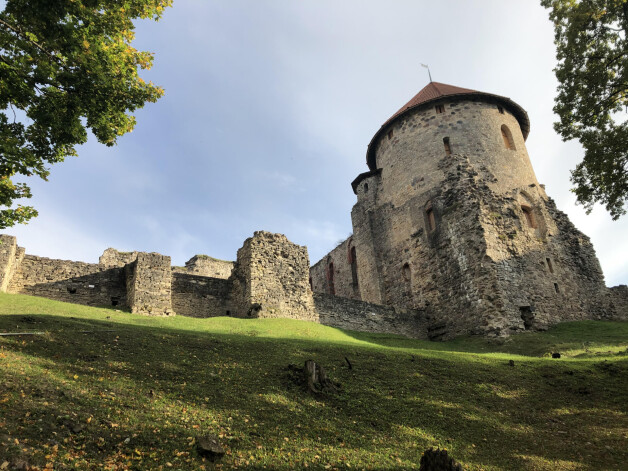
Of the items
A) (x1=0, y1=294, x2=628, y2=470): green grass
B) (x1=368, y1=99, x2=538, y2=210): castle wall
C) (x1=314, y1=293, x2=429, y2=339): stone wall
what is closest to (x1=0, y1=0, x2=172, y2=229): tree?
(x1=0, y1=294, x2=628, y2=470): green grass

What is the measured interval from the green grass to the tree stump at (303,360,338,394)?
29 cm

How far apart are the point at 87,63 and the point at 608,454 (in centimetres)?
1203

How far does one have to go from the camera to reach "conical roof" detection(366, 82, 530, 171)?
998 inches

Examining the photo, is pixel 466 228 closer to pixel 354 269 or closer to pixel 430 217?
pixel 430 217

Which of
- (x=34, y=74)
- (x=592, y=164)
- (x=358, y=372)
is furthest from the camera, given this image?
(x=592, y=164)

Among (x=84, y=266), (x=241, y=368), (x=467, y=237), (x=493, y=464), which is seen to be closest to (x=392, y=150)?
(x=467, y=237)

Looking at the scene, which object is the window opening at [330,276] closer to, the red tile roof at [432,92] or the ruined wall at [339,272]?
the ruined wall at [339,272]

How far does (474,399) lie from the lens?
376 inches

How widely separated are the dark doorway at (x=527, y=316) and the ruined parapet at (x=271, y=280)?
31.3ft

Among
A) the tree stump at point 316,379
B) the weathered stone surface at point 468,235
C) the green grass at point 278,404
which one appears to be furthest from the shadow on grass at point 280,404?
the weathered stone surface at point 468,235

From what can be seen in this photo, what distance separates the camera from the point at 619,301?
23109 millimetres

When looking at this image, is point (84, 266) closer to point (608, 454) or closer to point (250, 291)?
point (250, 291)

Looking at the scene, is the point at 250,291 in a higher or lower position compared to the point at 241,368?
higher

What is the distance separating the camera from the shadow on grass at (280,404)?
591 centimetres
